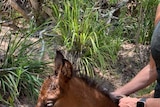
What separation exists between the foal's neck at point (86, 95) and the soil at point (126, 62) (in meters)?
3.72

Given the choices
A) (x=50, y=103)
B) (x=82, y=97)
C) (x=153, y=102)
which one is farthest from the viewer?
(x=82, y=97)

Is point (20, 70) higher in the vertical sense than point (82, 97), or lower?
lower

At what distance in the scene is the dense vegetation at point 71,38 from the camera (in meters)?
6.05

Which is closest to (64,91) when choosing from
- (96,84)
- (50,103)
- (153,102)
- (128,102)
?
(50,103)

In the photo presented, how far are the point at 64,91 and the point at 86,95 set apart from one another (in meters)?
0.19

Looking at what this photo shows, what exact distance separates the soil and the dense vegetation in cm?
13

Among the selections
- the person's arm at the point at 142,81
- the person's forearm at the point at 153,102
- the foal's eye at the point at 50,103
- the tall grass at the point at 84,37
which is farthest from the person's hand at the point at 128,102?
the tall grass at the point at 84,37

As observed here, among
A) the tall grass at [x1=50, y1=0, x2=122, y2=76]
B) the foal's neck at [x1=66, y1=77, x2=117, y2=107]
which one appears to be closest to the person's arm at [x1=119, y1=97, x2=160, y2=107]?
the foal's neck at [x1=66, y1=77, x2=117, y2=107]

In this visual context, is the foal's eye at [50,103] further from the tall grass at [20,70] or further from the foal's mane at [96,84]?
the tall grass at [20,70]

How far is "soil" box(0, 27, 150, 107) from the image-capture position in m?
7.50

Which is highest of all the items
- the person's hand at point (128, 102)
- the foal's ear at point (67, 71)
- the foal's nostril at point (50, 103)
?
the foal's ear at point (67, 71)

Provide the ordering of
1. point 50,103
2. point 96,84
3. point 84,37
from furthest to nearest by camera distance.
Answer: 1. point 84,37
2. point 96,84
3. point 50,103

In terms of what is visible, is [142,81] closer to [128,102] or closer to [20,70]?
[128,102]

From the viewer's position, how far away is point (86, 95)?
3293 millimetres
